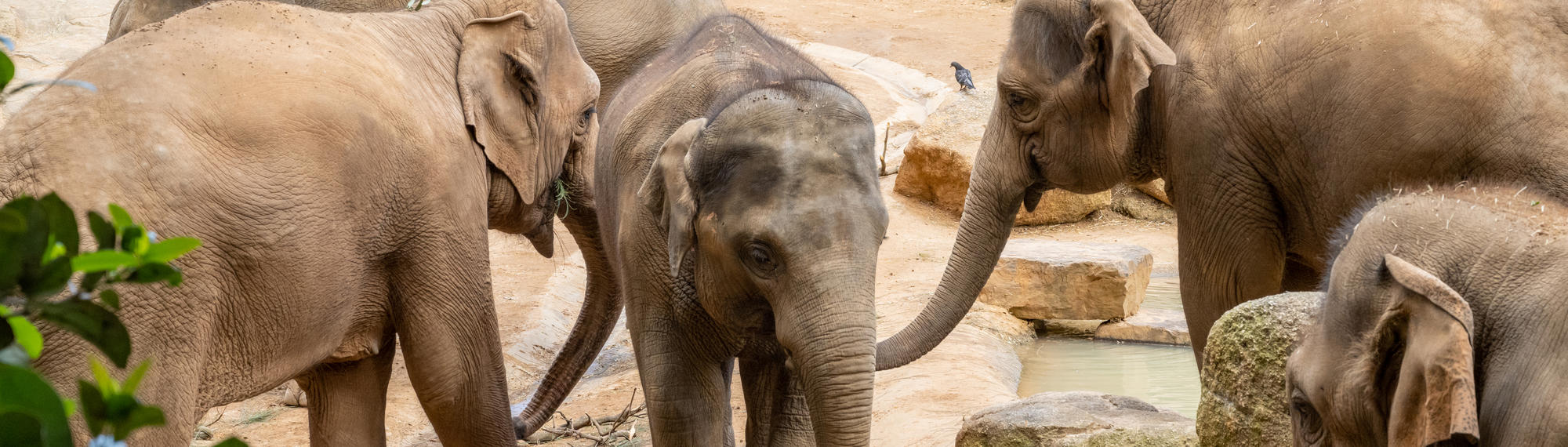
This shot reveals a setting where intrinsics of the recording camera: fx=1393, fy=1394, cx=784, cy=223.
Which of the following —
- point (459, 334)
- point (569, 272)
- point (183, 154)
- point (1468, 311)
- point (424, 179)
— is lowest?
point (569, 272)

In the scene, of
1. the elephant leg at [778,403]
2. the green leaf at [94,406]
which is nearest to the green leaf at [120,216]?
the green leaf at [94,406]

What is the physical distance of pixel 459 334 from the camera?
4.02 m

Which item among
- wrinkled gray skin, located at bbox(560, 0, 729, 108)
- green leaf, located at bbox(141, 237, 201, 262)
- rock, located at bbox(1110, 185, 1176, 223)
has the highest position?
green leaf, located at bbox(141, 237, 201, 262)

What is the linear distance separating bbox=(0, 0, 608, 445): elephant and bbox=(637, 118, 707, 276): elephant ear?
0.66 metres

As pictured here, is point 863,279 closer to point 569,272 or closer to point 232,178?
point 232,178

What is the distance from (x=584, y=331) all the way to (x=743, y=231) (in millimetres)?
2272

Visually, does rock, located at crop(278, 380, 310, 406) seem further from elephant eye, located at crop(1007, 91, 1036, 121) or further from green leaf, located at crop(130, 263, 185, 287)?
green leaf, located at crop(130, 263, 185, 287)

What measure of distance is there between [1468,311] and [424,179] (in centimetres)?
256

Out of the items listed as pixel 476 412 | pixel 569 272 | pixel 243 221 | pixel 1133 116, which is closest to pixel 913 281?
pixel 569 272

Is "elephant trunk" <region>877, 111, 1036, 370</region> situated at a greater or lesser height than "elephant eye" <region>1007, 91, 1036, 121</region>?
lesser

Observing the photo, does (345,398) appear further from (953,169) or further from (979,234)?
(953,169)

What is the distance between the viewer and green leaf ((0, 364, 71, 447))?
0.70 metres

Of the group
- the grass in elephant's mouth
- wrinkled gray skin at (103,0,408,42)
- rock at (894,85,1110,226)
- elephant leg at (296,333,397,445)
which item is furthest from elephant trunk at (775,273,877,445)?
rock at (894,85,1110,226)

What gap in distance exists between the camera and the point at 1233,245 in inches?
170
